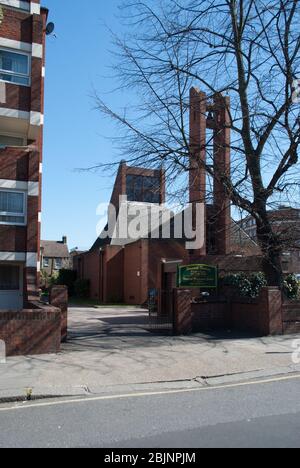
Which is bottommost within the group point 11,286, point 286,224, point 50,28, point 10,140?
point 11,286

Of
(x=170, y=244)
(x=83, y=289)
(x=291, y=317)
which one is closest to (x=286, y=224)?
(x=291, y=317)

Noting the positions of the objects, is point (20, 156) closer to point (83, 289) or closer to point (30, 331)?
point (30, 331)

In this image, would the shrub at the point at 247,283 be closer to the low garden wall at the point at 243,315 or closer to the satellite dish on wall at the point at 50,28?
the low garden wall at the point at 243,315

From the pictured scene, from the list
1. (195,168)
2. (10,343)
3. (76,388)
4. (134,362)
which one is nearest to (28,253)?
(195,168)

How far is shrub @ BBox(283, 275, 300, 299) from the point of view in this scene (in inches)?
680

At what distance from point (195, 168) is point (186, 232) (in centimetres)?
1650

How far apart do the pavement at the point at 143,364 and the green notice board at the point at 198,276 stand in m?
2.37

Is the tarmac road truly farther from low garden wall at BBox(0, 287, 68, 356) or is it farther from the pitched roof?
the pitched roof

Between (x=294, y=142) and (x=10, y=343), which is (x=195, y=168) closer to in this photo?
(x=294, y=142)

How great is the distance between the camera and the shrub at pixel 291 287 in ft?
56.6

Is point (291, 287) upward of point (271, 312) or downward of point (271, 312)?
upward

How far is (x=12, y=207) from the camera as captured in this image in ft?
64.5

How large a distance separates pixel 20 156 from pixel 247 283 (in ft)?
32.8

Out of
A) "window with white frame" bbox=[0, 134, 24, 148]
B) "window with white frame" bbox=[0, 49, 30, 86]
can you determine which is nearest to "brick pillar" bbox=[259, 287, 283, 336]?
"window with white frame" bbox=[0, 49, 30, 86]
